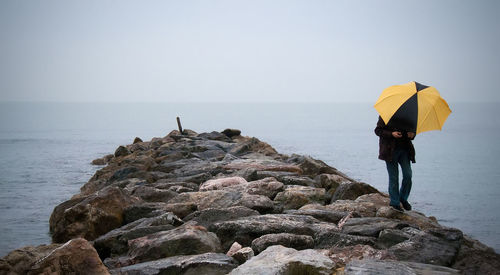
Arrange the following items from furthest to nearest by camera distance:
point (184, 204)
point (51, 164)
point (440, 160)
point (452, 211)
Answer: point (440, 160) < point (51, 164) < point (452, 211) < point (184, 204)

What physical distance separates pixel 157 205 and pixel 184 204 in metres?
0.44

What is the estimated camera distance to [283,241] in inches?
222

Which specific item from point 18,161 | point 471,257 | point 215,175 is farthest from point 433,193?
point 18,161

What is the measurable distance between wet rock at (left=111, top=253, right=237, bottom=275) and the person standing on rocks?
297 cm

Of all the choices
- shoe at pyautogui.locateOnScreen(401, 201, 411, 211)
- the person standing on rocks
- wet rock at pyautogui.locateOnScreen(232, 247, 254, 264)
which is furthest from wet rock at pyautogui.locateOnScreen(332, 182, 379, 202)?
wet rock at pyautogui.locateOnScreen(232, 247, 254, 264)

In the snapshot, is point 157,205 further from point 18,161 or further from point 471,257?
point 18,161

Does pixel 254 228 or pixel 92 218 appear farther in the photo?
pixel 92 218

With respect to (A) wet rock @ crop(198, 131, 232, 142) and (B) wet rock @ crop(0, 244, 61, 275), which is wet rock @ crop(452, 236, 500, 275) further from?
(A) wet rock @ crop(198, 131, 232, 142)

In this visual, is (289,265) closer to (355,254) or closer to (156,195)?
(355,254)

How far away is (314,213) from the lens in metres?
7.13

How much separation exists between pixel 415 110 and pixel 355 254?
2.51m

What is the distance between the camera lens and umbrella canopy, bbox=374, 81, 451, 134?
22.4 ft

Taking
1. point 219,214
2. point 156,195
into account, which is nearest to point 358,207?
point 219,214

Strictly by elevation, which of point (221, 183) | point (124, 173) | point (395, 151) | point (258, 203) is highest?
point (395, 151)
